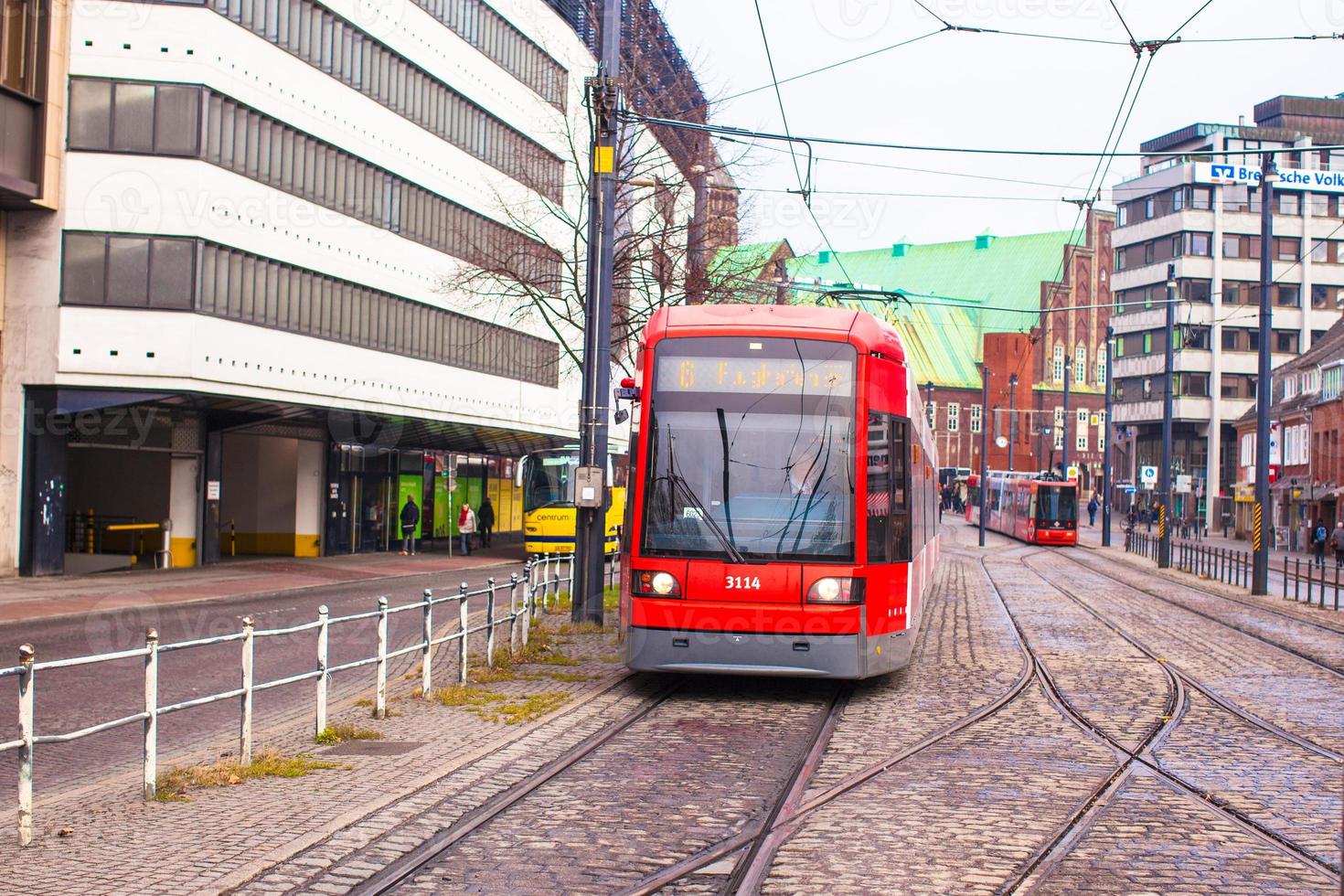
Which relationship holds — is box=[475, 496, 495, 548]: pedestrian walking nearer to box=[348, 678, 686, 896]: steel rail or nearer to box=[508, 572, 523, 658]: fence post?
box=[508, 572, 523, 658]: fence post

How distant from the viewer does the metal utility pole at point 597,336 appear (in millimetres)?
17719

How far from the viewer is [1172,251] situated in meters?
86.4

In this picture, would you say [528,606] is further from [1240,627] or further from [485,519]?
[485,519]

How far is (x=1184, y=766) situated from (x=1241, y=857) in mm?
2661

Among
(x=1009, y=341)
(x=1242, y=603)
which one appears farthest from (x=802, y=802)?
(x=1009, y=341)

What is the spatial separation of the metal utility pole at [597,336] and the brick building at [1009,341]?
92.8 m

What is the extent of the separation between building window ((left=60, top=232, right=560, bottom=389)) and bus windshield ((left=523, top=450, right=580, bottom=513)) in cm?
480

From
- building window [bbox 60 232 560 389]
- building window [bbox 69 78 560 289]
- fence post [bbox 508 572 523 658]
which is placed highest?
building window [bbox 69 78 560 289]

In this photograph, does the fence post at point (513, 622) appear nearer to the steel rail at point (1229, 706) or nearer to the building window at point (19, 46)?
the steel rail at point (1229, 706)

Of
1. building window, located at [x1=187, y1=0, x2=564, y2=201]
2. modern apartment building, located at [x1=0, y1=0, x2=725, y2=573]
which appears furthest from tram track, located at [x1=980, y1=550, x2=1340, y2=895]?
building window, located at [x1=187, y1=0, x2=564, y2=201]

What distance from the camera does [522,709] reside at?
11.6 metres

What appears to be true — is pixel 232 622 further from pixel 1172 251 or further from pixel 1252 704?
pixel 1172 251

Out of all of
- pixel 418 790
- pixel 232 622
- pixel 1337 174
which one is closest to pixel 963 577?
pixel 1337 174

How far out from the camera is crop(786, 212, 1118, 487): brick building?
11081 centimetres
